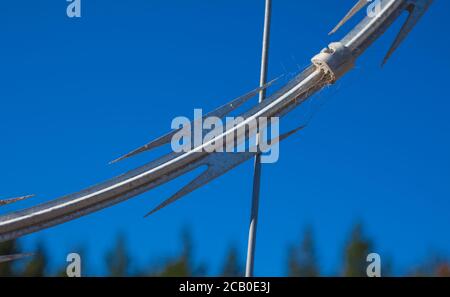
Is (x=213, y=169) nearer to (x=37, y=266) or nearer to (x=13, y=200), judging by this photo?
(x=13, y=200)

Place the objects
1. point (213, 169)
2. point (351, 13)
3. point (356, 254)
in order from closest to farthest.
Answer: point (213, 169)
point (351, 13)
point (356, 254)

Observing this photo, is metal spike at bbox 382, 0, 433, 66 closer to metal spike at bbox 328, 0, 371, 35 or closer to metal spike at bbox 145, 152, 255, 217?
metal spike at bbox 328, 0, 371, 35

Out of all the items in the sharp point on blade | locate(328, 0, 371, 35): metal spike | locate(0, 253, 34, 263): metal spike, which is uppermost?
locate(328, 0, 371, 35): metal spike

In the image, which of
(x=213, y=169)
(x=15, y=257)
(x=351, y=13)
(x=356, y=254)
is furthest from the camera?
(x=356, y=254)

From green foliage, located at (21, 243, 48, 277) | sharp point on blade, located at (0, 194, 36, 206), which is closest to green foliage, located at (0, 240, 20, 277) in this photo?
green foliage, located at (21, 243, 48, 277)

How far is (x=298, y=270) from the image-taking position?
1534cm

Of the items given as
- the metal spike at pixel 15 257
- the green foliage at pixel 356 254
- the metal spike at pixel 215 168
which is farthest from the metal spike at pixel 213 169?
the green foliage at pixel 356 254

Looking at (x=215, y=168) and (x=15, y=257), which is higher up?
(x=215, y=168)

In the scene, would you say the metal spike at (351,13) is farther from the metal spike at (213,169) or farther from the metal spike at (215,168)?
the metal spike at (215,168)

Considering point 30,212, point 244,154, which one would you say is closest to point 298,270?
point 244,154

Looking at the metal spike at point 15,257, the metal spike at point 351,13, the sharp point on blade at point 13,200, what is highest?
the metal spike at point 351,13

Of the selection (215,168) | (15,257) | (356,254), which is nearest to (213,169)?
(215,168)

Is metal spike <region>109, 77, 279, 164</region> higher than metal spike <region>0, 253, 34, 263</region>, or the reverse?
metal spike <region>109, 77, 279, 164</region>
